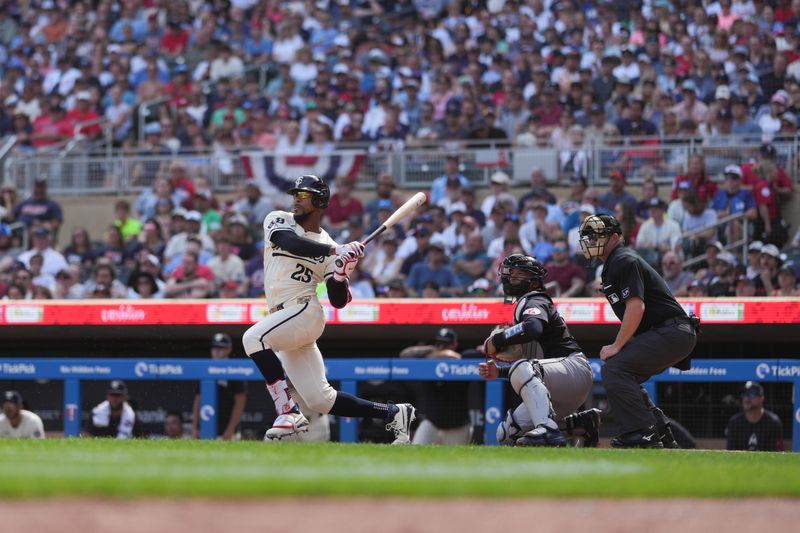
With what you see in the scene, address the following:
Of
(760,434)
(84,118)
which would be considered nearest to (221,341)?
(760,434)

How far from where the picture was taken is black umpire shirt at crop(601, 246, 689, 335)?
8.16 meters

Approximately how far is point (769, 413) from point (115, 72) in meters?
12.7

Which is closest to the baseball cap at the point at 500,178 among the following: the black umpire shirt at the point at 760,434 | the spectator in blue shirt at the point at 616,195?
the spectator in blue shirt at the point at 616,195

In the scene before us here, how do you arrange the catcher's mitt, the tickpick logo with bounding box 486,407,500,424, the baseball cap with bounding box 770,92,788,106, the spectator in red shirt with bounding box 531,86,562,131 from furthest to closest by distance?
the spectator in red shirt with bounding box 531,86,562,131 → the baseball cap with bounding box 770,92,788,106 → the tickpick logo with bounding box 486,407,500,424 → the catcher's mitt

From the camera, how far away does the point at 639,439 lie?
811cm

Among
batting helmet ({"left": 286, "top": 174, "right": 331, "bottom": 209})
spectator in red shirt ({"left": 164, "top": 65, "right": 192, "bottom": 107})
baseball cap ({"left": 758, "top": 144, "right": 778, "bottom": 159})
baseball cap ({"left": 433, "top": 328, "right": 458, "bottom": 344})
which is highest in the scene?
spectator in red shirt ({"left": 164, "top": 65, "right": 192, "bottom": 107})

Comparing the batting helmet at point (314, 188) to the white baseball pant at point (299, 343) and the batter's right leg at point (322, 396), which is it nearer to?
the white baseball pant at point (299, 343)

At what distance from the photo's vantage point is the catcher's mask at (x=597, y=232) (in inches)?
328

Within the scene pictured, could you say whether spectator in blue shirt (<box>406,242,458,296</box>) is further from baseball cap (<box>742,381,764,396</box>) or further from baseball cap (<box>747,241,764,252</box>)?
baseball cap (<box>742,381,764,396</box>)

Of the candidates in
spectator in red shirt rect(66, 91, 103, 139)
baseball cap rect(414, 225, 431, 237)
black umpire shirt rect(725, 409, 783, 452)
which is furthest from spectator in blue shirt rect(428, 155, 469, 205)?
spectator in red shirt rect(66, 91, 103, 139)

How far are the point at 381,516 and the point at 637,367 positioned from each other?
12.8 feet

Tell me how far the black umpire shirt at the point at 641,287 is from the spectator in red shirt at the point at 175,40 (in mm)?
13999

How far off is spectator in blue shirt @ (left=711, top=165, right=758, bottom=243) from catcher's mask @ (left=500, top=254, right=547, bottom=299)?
5.24 m

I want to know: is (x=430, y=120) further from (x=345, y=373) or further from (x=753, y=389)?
(x=753, y=389)
